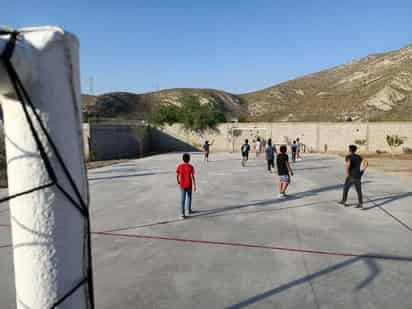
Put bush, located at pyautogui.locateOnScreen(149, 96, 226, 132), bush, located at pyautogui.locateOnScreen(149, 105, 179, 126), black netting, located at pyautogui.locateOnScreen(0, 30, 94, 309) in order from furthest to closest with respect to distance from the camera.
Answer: bush, located at pyautogui.locateOnScreen(149, 105, 179, 126) → bush, located at pyautogui.locateOnScreen(149, 96, 226, 132) → black netting, located at pyautogui.locateOnScreen(0, 30, 94, 309)

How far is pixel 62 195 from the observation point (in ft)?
4.84

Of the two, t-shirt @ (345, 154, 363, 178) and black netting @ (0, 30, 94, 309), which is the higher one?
black netting @ (0, 30, 94, 309)

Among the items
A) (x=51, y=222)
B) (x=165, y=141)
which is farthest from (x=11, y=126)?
(x=165, y=141)

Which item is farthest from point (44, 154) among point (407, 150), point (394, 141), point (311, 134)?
point (407, 150)

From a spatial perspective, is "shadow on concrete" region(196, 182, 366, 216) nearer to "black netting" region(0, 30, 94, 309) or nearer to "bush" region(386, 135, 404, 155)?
"black netting" region(0, 30, 94, 309)

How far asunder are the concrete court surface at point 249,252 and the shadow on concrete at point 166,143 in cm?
2277

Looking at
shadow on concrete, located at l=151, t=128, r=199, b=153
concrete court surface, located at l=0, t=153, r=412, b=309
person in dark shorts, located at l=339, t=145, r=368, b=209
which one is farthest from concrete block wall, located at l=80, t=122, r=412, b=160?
person in dark shorts, located at l=339, t=145, r=368, b=209

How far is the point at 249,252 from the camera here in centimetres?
511

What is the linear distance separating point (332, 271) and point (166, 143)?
1133 inches

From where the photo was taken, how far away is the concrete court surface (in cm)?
377

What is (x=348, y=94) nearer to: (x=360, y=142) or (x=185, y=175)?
(x=360, y=142)

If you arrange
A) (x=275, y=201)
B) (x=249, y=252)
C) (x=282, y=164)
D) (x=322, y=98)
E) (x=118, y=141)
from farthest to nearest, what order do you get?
(x=322, y=98)
(x=118, y=141)
(x=282, y=164)
(x=275, y=201)
(x=249, y=252)

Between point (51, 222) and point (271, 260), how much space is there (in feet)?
13.2

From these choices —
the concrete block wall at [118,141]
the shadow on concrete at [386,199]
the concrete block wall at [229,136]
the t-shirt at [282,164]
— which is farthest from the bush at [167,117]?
the shadow on concrete at [386,199]
